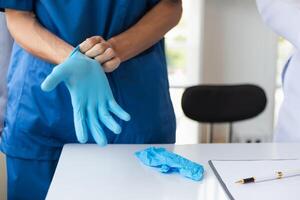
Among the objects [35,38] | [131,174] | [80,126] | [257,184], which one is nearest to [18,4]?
[35,38]

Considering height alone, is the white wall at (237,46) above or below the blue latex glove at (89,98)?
below

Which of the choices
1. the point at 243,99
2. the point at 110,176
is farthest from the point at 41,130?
the point at 243,99

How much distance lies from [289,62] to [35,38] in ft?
2.14

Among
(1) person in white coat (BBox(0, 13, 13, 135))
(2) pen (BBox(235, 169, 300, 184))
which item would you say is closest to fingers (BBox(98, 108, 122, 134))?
(2) pen (BBox(235, 169, 300, 184))

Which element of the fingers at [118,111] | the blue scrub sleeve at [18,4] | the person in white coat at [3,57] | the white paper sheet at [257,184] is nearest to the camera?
the white paper sheet at [257,184]

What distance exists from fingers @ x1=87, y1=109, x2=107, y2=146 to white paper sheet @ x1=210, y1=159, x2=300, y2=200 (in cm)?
22

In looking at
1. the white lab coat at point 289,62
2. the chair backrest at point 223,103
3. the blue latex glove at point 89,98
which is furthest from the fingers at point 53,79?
the chair backrest at point 223,103

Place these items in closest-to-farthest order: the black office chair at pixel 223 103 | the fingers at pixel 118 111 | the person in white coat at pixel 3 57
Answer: the fingers at pixel 118 111 → the person in white coat at pixel 3 57 → the black office chair at pixel 223 103

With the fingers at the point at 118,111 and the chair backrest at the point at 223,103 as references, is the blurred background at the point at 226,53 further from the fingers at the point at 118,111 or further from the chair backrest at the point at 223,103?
the fingers at the point at 118,111

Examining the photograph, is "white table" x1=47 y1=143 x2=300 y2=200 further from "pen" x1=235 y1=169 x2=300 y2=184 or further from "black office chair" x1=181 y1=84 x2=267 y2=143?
"black office chair" x1=181 y1=84 x2=267 y2=143

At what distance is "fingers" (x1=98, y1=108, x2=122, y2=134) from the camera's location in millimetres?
888

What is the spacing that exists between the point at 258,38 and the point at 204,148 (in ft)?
5.11

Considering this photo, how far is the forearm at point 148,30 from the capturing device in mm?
1022

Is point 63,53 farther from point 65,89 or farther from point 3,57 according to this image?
point 3,57
